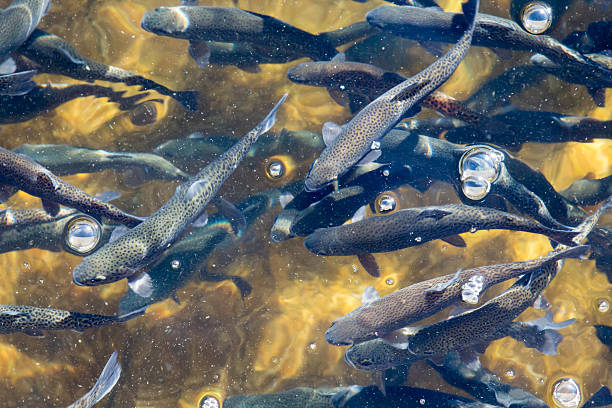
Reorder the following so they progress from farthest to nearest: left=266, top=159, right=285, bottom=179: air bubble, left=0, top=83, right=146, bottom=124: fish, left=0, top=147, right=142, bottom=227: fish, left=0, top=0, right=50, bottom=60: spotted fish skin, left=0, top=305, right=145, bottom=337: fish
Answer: left=266, top=159, right=285, bottom=179: air bubble → left=0, top=83, right=146, bottom=124: fish → left=0, top=0, right=50, bottom=60: spotted fish skin → left=0, top=147, right=142, bottom=227: fish → left=0, top=305, right=145, bottom=337: fish

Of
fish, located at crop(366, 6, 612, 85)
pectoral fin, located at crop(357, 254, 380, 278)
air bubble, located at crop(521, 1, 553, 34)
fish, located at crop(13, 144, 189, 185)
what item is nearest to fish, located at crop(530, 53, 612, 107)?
fish, located at crop(366, 6, 612, 85)

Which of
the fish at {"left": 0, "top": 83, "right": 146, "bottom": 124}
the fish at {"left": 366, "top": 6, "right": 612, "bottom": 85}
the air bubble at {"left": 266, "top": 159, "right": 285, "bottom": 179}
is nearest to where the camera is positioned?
the fish at {"left": 366, "top": 6, "right": 612, "bottom": 85}

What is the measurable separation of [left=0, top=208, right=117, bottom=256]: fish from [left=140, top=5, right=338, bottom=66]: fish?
2368 millimetres

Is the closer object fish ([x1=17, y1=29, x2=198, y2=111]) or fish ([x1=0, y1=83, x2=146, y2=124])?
fish ([x1=17, y1=29, x2=198, y2=111])

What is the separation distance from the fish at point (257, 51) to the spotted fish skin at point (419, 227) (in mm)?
2411

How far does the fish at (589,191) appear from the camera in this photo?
190 inches

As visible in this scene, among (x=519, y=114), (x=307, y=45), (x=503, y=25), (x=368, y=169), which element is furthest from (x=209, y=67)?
(x=519, y=114)

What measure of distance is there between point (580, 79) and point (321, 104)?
3.14m

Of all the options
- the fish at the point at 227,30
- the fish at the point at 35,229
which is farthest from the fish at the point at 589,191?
the fish at the point at 35,229

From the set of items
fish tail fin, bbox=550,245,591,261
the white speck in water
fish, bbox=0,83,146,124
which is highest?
fish, bbox=0,83,146,124

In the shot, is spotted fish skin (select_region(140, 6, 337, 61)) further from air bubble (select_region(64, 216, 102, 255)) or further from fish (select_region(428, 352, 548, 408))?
fish (select_region(428, 352, 548, 408))

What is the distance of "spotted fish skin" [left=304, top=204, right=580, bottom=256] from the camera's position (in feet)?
13.2

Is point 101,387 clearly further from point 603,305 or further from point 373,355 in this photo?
point 603,305

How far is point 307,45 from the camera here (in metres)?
4.91
